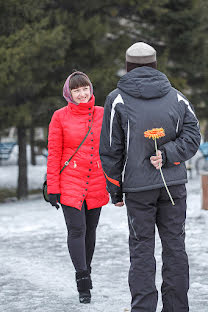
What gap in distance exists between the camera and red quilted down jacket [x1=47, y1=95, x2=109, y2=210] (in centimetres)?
490

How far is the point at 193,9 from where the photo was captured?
16.5 meters

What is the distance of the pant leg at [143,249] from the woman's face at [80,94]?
129 cm

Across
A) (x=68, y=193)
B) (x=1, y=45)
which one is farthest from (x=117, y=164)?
(x=1, y=45)

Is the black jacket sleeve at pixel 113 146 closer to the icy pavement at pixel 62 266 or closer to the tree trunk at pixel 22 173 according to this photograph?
the icy pavement at pixel 62 266

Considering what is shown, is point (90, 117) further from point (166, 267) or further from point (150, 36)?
point (150, 36)

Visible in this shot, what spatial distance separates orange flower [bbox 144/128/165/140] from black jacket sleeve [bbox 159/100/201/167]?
10 cm

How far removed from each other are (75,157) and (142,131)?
1278mm

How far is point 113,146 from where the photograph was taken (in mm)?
3832

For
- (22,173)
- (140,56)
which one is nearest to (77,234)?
(140,56)

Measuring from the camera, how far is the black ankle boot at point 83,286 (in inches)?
193

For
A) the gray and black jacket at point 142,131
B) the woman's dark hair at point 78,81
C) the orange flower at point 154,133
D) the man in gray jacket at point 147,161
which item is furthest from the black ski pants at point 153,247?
the woman's dark hair at point 78,81

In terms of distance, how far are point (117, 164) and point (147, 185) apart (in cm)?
24

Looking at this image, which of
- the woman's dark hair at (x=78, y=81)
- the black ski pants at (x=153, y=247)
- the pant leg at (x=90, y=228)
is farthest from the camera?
the pant leg at (x=90, y=228)

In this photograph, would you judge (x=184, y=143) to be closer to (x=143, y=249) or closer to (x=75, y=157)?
(x=143, y=249)
